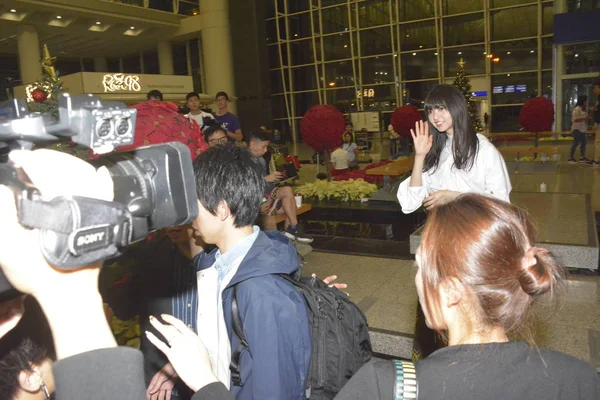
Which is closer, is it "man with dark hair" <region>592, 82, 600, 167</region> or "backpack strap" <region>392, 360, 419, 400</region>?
"backpack strap" <region>392, 360, 419, 400</region>

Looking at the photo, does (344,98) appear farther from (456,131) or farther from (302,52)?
(456,131)

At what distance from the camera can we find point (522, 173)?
10.2 m

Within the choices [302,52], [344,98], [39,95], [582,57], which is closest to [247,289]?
[39,95]

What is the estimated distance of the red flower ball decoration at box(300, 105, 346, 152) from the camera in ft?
23.6

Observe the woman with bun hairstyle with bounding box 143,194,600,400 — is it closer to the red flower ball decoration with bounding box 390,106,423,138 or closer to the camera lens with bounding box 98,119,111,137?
the camera lens with bounding box 98,119,111,137

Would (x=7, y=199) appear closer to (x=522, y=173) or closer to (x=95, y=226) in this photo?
(x=95, y=226)

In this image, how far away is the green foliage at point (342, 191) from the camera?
294 inches

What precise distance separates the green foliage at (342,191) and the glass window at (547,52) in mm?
13091

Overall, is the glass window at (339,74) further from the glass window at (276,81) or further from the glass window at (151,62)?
the glass window at (151,62)

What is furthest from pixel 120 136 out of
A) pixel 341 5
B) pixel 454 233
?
pixel 341 5

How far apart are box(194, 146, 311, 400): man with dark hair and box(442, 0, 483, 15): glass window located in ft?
62.2

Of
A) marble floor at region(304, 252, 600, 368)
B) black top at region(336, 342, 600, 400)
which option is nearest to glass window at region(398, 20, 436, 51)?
marble floor at region(304, 252, 600, 368)

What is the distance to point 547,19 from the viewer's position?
659 inches

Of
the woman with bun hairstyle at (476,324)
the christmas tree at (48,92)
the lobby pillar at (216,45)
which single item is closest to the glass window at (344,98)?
the lobby pillar at (216,45)
